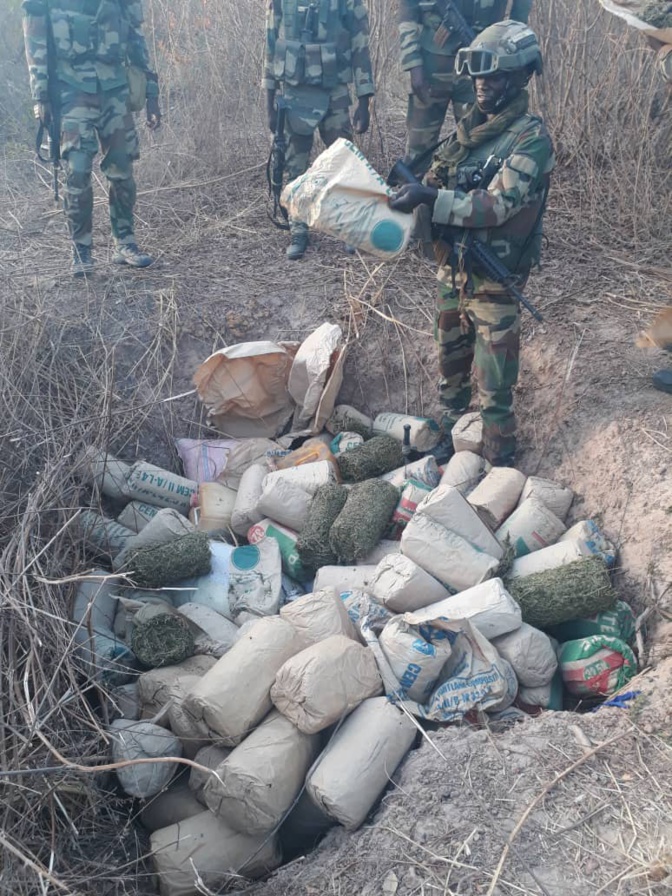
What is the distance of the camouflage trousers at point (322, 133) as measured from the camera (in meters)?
5.15

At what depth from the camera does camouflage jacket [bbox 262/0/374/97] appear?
4844 mm

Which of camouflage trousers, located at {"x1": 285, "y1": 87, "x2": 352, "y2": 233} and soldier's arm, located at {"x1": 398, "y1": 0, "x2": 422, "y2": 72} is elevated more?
soldier's arm, located at {"x1": 398, "y1": 0, "x2": 422, "y2": 72}

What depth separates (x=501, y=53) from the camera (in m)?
3.03

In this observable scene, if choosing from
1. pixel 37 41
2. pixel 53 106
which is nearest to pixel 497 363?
pixel 53 106

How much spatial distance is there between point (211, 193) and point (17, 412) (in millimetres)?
3484

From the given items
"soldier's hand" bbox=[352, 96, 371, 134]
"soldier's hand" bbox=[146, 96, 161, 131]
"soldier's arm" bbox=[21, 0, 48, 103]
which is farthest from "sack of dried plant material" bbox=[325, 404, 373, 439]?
"soldier's arm" bbox=[21, 0, 48, 103]

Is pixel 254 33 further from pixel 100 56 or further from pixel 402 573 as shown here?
pixel 402 573

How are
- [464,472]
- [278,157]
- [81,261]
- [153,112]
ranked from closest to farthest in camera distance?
[464,472] → [81,261] → [153,112] → [278,157]

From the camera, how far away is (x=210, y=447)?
4.24 meters

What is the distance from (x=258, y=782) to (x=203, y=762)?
1.00 feet

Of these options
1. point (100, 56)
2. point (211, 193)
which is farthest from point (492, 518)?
point (211, 193)

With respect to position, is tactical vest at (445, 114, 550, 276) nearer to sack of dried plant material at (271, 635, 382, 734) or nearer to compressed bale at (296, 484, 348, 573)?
compressed bale at (296, 484, 348, 573)

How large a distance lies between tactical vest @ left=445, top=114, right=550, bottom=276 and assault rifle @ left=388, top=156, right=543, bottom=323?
0.04 meters

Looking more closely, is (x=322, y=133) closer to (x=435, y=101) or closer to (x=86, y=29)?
(x=435, y=101)
